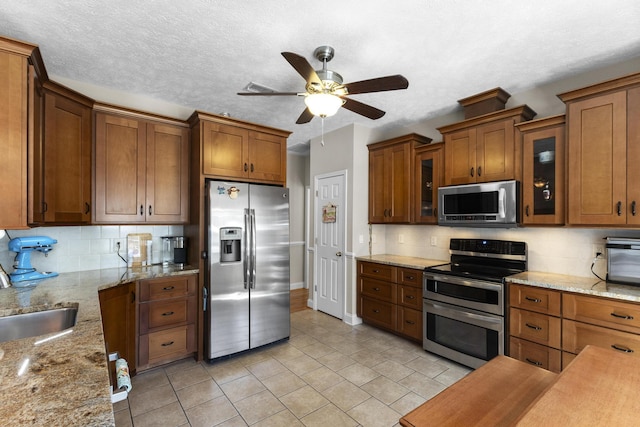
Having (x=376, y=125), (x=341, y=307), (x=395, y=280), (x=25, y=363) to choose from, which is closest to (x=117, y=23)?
(x=25, y=363)

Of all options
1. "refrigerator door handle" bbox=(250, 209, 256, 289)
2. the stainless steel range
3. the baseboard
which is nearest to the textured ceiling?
"refrigerator door handle" bbox=(250, 209, 256, 289)

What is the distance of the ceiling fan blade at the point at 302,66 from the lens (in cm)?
170

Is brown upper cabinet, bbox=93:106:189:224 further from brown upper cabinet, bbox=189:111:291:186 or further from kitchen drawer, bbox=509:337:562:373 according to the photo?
kitchen drawer, bbox=509:337:562:373

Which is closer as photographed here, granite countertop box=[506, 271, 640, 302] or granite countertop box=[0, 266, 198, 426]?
granite countertop box=[0, 266, 198, 426]

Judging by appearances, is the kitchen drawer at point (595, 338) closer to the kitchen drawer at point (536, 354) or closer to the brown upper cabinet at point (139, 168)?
the kitchen drawer at point (536, 354)

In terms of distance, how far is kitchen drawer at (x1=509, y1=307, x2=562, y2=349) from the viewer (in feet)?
7.87

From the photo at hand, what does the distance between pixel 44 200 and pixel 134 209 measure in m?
0.75

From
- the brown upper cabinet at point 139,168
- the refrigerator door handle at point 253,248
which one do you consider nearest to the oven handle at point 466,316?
the refrigerator door handle at point 253,248

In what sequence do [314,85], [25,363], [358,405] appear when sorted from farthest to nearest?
[358,405], [314,85], [25,363]

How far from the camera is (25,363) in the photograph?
1.05 m

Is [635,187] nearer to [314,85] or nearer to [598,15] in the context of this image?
[598,15]

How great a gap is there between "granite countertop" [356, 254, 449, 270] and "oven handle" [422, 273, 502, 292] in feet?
0.48

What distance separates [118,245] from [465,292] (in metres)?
3.46

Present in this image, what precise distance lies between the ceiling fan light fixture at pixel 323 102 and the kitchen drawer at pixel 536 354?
2465mm
